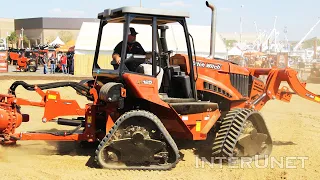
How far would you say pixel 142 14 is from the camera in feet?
23.6

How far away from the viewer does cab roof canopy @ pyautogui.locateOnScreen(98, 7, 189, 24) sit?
707 cm

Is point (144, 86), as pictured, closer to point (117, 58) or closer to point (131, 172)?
point (117, 58)

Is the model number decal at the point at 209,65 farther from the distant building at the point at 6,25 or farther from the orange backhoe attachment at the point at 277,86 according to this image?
the distant building at the point at 6,25

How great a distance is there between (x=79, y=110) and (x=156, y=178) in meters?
1.97

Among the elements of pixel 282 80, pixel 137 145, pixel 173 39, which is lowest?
pixel 137 145

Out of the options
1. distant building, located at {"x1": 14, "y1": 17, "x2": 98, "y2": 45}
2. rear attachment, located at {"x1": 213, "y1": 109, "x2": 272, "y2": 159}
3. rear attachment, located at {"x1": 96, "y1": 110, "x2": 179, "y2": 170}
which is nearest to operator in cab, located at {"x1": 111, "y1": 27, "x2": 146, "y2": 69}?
rear attachment, located at {"x1": 96, "y1": 110, "x2": 179, "y2": 170}

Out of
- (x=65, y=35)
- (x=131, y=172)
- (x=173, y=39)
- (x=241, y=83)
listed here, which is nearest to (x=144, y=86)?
(x=131, y=172)

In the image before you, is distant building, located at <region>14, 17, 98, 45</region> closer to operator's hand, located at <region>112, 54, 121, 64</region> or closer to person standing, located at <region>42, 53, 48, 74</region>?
person standing, located at <region>42, 53, 48, 74</region>

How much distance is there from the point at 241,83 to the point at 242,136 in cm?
133

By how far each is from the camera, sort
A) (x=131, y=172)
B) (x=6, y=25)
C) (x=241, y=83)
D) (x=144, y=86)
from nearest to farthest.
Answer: (x=131, y=172) < (x=144, y=86) < (x=241, y=83) < (x=6, y=25)

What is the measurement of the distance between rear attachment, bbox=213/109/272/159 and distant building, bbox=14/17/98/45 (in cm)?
8431

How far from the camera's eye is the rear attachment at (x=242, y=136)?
762cm

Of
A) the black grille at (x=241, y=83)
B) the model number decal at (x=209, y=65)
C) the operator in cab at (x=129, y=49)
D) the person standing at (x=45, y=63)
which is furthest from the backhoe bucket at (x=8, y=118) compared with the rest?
the person standing at (x=45, y=63)

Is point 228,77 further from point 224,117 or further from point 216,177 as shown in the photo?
point 216,177
